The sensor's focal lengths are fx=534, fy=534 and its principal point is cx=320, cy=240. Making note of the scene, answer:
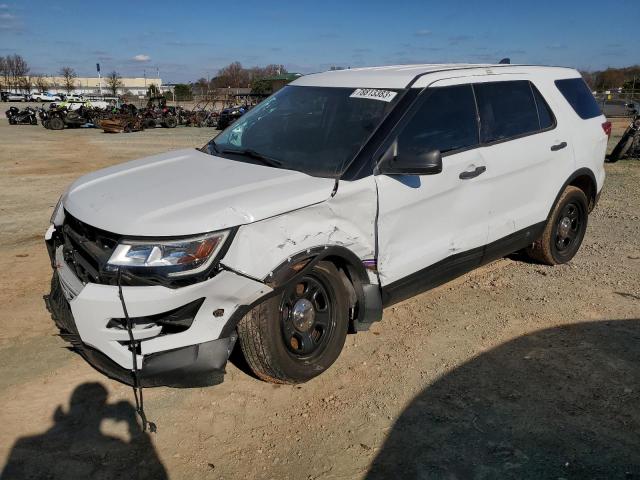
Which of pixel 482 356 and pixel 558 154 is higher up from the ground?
pixel 558 154

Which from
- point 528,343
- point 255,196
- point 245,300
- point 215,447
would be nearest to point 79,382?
point 215,447

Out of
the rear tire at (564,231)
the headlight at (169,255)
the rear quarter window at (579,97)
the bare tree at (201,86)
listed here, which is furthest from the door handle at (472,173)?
the bare tree at (201,86)

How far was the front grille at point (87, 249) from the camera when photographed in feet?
9.10

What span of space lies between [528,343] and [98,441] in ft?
9.58

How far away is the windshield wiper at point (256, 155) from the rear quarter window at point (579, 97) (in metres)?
3.03

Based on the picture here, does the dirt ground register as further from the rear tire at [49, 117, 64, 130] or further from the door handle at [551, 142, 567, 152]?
the rear tire at [49, 117, 64, 130]

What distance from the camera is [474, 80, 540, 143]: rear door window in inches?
164

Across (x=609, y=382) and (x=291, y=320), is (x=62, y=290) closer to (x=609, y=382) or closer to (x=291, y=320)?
(x=291, y=320)

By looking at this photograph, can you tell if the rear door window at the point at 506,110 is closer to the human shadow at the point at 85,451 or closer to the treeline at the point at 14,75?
the human shadow at the point at 85,451

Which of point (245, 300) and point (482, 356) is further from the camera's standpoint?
point (482, 356)

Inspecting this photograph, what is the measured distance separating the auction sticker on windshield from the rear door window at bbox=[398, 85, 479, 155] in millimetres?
225

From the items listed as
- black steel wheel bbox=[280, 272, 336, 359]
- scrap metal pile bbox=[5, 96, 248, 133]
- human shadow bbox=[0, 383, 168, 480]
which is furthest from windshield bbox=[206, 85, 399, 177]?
scrap metal pile bbox=[5, 96, 248, 133]

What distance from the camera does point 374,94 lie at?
3.79 meters

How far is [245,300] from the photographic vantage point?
2.83 m
